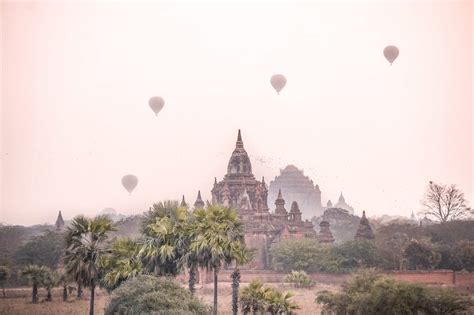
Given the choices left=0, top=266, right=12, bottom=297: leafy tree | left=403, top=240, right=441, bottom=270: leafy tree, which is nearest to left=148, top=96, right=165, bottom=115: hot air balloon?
left=0, top=266, right=12, bottom=297: leafy tree

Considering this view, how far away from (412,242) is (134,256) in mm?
29781

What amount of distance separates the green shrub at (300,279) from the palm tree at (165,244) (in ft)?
70.6

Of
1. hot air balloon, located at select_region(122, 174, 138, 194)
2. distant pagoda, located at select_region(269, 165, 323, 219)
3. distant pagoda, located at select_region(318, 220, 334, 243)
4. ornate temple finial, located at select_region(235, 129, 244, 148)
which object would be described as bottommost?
distant pagoda, located at select_region(318, 220, 334, 243)

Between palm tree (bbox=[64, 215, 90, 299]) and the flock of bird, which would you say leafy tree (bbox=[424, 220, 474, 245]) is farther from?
palm tree (bbox=[64, 215, 90, 299])

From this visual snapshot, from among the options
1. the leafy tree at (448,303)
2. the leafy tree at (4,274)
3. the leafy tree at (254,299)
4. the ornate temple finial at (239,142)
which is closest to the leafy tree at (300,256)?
the ornate temple finial at (239,142)

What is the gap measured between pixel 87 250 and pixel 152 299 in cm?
557

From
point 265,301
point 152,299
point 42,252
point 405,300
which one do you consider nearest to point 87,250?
point 152,299

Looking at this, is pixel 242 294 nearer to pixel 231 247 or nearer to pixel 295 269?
pixel 231 247

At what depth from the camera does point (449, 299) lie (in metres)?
28.3

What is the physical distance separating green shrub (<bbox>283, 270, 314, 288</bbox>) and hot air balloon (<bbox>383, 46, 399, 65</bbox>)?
33.0 m

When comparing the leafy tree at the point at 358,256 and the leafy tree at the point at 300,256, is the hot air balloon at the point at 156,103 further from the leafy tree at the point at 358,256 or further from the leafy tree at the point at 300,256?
the leafy tree at the point at 358,256

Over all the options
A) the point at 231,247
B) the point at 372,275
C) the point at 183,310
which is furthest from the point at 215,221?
the point at 372,275

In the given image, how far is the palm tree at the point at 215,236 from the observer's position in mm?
30547

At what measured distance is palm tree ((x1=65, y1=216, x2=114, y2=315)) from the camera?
100ft
